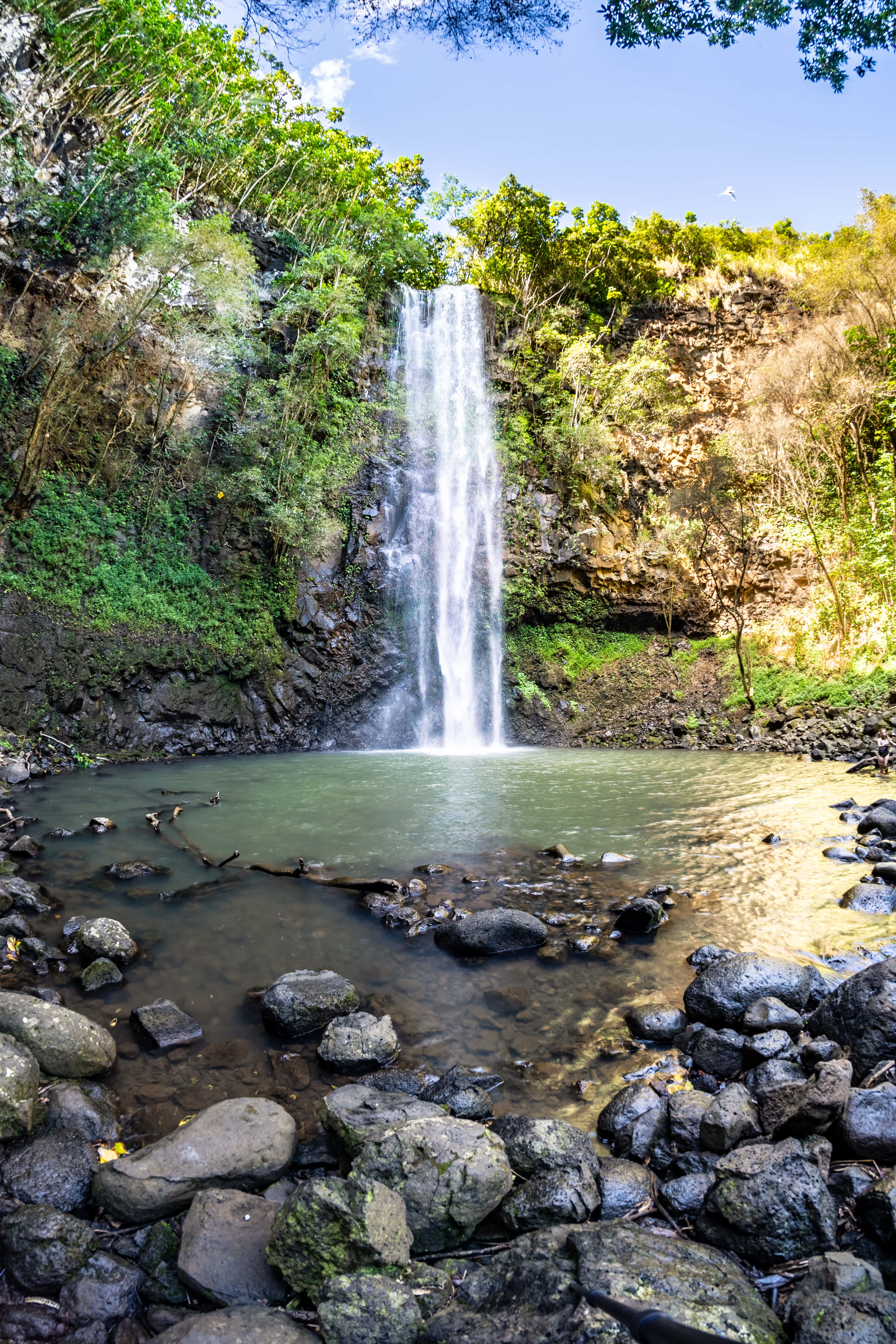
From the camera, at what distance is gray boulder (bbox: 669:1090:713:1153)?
2.61 m

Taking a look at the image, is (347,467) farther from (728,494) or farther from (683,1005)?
(683,1005)

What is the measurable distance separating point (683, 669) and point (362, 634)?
1037 centimetres

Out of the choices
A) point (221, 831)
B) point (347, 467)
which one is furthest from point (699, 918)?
point (347, 467)

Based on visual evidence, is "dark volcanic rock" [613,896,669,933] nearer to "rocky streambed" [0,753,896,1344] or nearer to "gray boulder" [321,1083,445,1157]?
"rocky streambed" [0,753,896,1344]

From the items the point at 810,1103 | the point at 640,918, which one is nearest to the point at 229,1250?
the point at 810,1103

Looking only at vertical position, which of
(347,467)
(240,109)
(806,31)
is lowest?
(806,31)

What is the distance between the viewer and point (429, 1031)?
367 centimetres

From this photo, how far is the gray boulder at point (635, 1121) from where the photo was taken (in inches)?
104

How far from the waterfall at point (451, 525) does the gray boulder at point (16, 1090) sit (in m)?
15.2

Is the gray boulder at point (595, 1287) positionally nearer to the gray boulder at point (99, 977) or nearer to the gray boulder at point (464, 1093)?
the gray boulder at point (464, 1093)

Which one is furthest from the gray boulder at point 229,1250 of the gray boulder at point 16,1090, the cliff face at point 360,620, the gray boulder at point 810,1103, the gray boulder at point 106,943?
the cliff face at point 360,620

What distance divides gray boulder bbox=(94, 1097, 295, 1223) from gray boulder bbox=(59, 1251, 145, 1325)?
0.62 ft

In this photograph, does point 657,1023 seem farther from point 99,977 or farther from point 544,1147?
point 99,977

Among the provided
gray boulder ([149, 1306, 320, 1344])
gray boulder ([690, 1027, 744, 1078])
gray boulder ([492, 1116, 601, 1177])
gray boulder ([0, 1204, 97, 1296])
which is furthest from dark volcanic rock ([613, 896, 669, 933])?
gray boulder ([0, 1204, 97, 1296])
